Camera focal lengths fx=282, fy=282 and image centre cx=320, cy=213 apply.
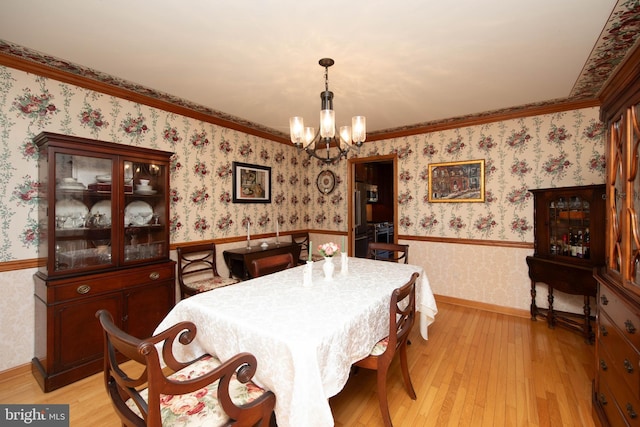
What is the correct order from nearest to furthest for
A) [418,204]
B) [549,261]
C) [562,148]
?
[549,261]
[562,148]
[418,204]

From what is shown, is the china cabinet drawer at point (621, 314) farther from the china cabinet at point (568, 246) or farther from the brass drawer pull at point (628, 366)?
the china cabinet at point (568, 246)

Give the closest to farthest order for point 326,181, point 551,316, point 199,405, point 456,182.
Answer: point 199,405, point 551,316, point 456,182, point 326,181

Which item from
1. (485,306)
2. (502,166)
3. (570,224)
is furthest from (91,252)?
(570,224)

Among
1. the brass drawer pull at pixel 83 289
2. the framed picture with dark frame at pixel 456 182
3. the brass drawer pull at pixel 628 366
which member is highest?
the framed picture with dark frame at pixel 456 182

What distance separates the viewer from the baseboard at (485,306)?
10.8 ft

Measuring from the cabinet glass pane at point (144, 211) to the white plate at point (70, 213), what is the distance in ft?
0.95

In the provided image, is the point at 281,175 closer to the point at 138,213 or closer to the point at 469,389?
the point at 138,213

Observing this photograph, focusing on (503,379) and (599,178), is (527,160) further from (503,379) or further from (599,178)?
(503,379)

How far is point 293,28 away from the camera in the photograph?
1761 mm

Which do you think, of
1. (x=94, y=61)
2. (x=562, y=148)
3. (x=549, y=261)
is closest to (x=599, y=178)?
(x=562, y=148)

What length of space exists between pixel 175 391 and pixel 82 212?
2.04 m

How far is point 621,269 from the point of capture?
142 cm

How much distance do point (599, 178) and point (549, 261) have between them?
1.01 meters

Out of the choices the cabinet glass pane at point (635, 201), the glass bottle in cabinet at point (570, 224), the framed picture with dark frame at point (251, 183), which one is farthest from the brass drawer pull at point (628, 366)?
the framed picture with dark frame at point (251, 183)
